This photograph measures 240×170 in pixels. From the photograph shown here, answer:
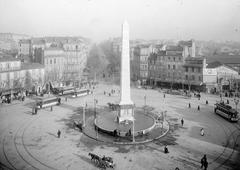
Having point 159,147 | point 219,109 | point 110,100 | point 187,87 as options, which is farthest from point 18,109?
point 187,87

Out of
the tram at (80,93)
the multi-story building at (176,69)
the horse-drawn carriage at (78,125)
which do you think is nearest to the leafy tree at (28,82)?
the tram at (80,93)

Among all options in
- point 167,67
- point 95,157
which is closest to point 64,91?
point 167,67

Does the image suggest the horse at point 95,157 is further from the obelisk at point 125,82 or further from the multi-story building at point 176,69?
the multi-story building at point 176,69

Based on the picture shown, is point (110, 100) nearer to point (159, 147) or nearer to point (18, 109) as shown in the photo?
point (18, 109)

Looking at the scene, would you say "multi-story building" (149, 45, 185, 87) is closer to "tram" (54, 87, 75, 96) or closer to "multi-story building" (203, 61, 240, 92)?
"multi-story building" (203, 61, 240, 92)

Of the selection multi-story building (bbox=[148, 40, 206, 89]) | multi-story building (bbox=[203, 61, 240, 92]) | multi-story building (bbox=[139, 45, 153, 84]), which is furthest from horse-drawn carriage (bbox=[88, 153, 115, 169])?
multi-story building (bbox=[139, 45, 153, 84])
